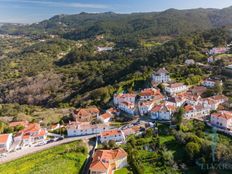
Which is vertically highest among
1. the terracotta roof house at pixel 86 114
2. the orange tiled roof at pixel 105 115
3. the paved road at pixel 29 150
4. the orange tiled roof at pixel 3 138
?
the orange tiled roof at pixel 105 115

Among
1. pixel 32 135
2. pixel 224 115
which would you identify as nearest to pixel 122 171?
pixel 32 135

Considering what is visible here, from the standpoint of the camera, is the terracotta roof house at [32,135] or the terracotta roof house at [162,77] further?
the terracotta roof house at [162,77]

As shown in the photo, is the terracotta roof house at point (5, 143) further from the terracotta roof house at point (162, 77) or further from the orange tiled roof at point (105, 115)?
the terracotta roof house at point (162, 77)

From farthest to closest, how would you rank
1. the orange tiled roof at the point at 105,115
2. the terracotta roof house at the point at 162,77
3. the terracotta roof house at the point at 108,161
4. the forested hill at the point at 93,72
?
the forested hill at the point at 93,72 < the terracotta roof house at the point at 162,77 < the orange tiled roof at the point at 105,115 < the terracotta roof house at the point at 108,161

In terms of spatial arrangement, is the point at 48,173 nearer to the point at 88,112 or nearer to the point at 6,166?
the point at 6,166

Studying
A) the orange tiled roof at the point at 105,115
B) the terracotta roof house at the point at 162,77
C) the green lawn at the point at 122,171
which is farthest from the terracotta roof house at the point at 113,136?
the terracotta roof house at the point at 162,77

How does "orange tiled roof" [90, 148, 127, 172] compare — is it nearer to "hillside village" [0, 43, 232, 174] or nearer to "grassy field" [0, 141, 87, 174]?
"hillside village" [0, 43, 232, 174]

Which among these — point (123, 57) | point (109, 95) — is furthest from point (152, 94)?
point (123, 57)
